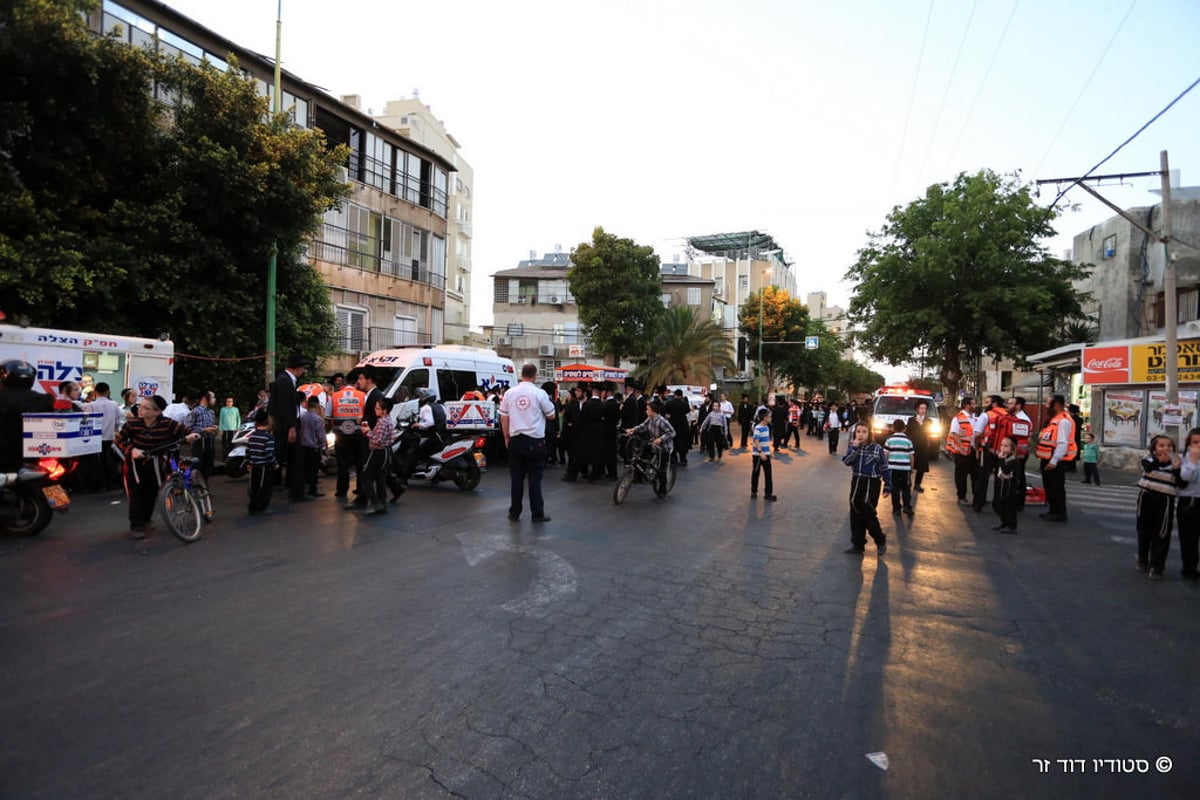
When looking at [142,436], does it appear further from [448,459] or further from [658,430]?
[658,430]

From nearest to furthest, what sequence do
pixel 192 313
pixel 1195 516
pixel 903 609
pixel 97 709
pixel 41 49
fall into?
pixel 97 709, pixel 903 609, pixel 1195 516, pixel 41 49, pixel 192 313

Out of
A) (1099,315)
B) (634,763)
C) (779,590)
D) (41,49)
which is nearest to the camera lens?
(634,763)

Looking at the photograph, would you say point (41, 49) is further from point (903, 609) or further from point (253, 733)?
point (903, 609)

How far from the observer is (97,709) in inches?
140

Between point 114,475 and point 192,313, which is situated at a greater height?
point 192,313

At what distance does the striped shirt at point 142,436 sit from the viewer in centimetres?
746

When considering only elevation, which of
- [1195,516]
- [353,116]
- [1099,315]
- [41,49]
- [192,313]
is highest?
[353,116]

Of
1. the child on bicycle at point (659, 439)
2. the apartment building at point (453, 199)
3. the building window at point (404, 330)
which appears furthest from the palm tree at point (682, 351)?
the child on bicycle at point (659, 439)

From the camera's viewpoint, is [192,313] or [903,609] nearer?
[903,609]

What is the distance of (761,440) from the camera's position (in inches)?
482

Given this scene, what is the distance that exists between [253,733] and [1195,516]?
8328mm

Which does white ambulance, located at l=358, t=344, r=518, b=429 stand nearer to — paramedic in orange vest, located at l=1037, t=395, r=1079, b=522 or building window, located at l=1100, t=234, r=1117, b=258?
paramedic in orange vest, located at l=1037, t=395, r=1079, b=522

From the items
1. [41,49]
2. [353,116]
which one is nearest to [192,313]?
[41,49]

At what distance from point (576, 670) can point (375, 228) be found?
90.1 feet
